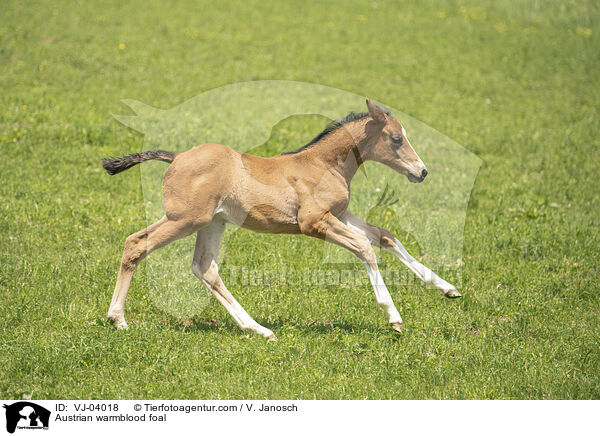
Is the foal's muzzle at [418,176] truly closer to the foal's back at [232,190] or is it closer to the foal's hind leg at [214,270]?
the foal's back at [232,190]

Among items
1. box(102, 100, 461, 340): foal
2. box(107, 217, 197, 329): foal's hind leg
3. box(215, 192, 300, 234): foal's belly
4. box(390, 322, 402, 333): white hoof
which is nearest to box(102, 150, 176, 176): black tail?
box(102, 100, 461, 340): foal

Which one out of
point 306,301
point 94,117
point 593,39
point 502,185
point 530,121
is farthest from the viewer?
point 593,39

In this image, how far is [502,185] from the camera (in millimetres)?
12516

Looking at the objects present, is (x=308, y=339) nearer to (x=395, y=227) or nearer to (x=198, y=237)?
(x=198, y=237)

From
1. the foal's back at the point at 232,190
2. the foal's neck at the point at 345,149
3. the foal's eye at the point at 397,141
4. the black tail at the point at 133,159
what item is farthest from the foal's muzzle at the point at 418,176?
the black tail at the point at 133,159

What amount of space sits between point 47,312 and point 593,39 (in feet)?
68.0

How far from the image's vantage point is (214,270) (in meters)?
7.06

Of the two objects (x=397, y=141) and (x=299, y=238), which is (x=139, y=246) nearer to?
(x=397, y=141)

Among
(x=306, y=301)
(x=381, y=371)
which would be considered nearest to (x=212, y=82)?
(x=306, y=301)

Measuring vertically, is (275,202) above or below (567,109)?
above

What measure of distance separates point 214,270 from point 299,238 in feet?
9.94
